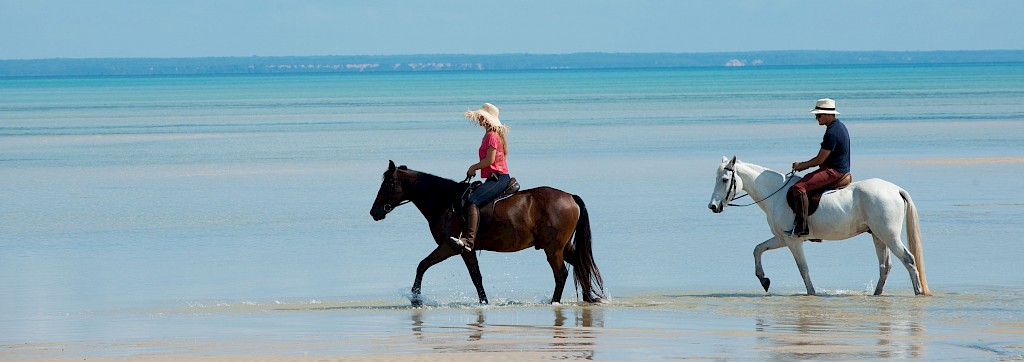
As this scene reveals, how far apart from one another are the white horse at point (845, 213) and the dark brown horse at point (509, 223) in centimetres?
123

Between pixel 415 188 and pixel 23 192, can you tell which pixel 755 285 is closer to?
pixel 415 188

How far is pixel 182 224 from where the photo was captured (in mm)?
20172

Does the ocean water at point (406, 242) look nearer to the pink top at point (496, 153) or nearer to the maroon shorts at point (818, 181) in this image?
the maroon shorts at point (818, 181)

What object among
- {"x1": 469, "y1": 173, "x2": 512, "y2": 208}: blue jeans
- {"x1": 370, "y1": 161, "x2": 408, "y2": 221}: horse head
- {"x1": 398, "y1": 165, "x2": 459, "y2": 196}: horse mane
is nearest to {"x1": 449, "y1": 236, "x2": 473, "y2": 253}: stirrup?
{"x1": 469, "y1": 173, "x2": 512, "y2": 208}: blue jeans

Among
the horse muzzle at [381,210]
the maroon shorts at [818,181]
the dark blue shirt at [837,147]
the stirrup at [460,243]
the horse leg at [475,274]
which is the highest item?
the dark blue shirt at [837,147]

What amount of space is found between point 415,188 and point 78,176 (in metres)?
18.1

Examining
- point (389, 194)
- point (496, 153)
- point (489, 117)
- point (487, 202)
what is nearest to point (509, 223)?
point (487, 202)

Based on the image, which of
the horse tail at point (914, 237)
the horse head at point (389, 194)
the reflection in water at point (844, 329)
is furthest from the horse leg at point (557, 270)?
the horse tail at point (914, 237)

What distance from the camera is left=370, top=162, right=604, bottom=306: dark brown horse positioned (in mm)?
12750

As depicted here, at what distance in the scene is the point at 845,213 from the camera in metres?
13.1

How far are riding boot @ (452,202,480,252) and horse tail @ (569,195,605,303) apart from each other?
0.90 metres

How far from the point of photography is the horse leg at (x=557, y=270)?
42.2 ft

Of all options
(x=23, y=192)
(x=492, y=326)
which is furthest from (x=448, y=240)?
(x=23, y=192)

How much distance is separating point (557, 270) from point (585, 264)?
255mm
